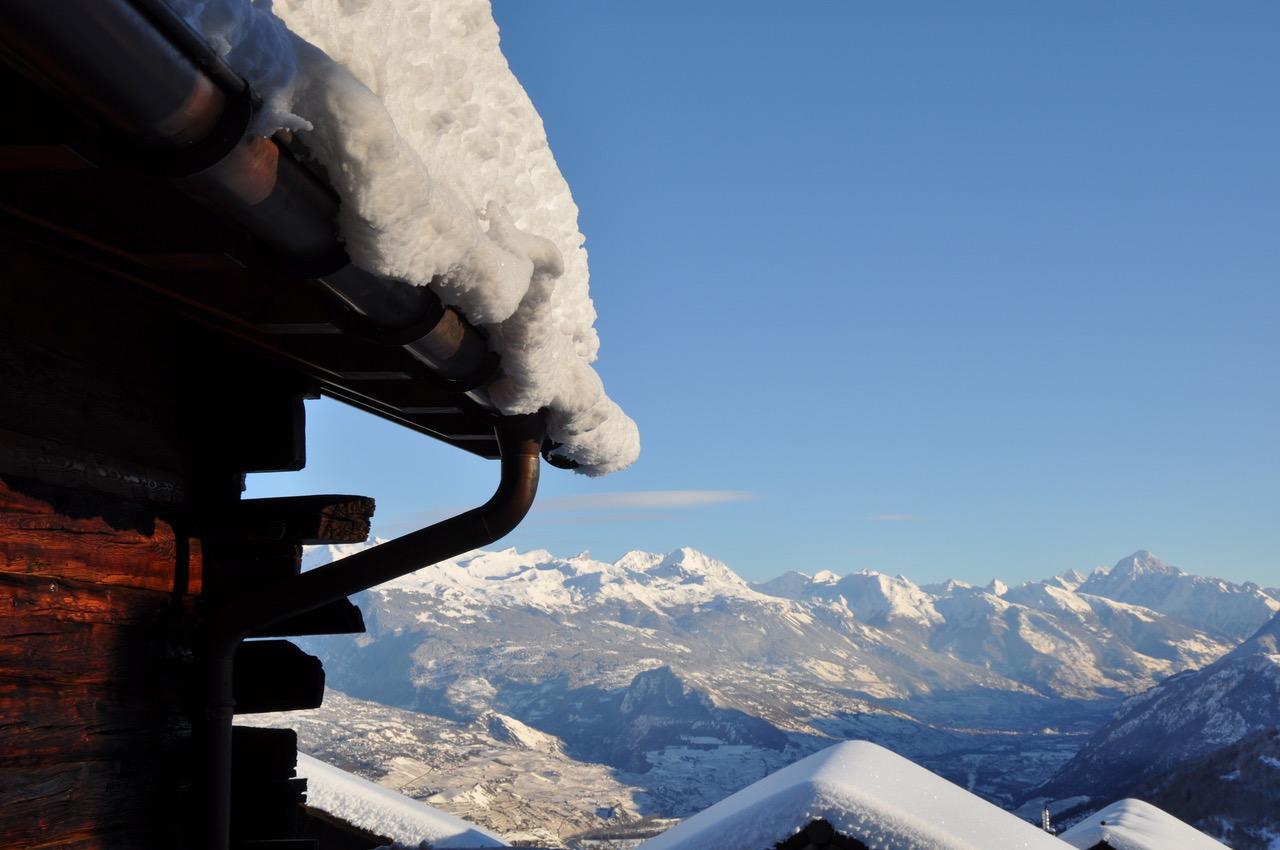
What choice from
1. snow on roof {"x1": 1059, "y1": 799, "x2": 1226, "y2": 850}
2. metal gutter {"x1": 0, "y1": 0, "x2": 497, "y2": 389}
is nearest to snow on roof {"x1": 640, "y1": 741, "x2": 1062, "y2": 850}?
snow on roof {"x1": 1059, "y1": 799, "x2": 1226, "y2": 850}

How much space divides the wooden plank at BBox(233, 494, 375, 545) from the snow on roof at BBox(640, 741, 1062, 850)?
3.27m

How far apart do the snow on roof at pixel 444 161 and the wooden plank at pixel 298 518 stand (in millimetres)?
779

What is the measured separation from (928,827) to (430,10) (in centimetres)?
471

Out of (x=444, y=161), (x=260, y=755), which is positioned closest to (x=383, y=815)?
(x=260, y=755)

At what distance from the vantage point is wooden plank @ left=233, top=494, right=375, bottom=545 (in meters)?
3.30

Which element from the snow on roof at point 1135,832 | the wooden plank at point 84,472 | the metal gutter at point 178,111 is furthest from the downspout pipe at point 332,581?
the snow on roof at point 1135,832

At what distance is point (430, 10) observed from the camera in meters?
2.31

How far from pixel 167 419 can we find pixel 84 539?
0.54 metres

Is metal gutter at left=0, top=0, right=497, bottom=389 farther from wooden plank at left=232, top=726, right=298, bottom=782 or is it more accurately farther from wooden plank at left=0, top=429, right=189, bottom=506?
wooden plank at left=232, top=726, right=298, bottom=782

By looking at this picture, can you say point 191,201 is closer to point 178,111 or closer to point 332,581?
point 178,111

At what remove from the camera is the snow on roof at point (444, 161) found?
1.50 meters

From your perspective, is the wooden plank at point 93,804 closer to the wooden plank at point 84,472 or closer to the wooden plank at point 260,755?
the wooden plank at point 260,755

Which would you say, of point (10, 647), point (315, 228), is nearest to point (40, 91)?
point (315, 228)

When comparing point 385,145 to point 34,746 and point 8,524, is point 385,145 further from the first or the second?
point 34,746
